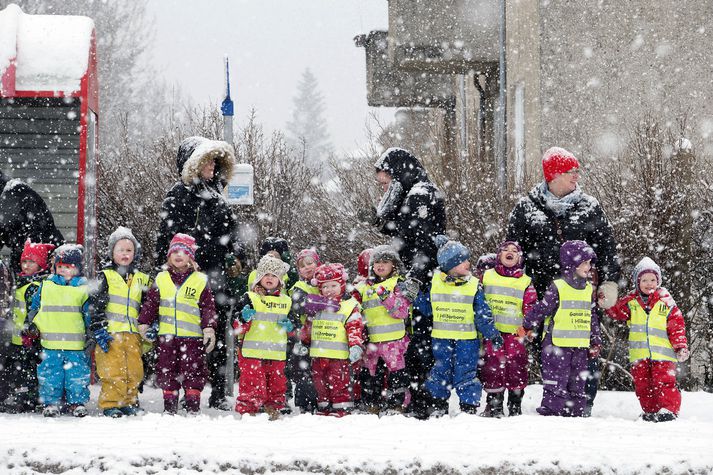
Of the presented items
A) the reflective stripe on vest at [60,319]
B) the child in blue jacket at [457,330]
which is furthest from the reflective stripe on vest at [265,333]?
the reflective stripe on vest at [60,319]

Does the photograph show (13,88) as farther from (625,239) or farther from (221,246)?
(625,239)

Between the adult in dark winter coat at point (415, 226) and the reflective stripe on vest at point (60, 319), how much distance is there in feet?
7.29

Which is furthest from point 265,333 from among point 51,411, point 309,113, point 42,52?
point 309,113

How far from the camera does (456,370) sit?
19.4 feet

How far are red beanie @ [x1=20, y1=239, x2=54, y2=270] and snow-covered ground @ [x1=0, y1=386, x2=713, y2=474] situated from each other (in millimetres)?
1347

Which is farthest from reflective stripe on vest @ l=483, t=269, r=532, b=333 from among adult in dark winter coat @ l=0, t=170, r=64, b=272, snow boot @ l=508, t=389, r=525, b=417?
adult in dark winter coat @ l=0, t=170, r=64, b=272

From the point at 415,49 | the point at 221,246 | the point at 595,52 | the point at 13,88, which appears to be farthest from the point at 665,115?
the point at 13,88

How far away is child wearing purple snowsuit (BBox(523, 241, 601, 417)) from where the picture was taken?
228 inches

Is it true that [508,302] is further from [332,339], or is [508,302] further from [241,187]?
[241,187]

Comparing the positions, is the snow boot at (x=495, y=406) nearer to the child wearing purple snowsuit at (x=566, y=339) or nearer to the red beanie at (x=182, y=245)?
the child wearing purple snowsuit at (x=566, y=339)

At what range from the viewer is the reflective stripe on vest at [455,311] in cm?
593

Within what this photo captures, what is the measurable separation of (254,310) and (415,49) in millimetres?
8086

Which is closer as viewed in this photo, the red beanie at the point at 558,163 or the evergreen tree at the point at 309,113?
the red beanie at the point at 558,163

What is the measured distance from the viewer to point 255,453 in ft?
15.5
